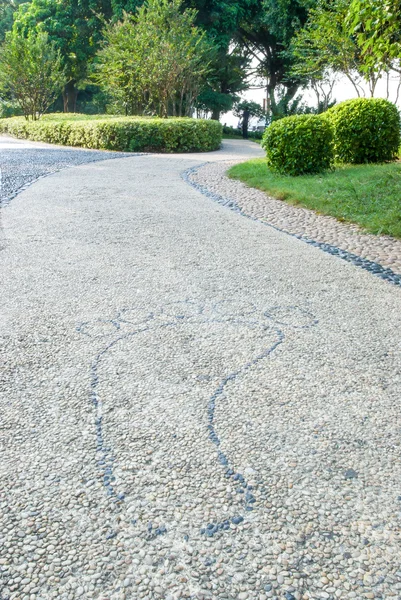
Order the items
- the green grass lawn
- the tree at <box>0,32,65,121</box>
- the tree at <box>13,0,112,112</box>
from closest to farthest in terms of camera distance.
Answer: the green grass lawn, the tree at <box>0,32,65,121</box>, the tree at <box>13,0,112,112</box>

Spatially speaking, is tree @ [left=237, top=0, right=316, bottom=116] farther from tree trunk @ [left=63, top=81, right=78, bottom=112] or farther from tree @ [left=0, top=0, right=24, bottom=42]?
tree @ [left=0, top=0, right=24, bottom=42]

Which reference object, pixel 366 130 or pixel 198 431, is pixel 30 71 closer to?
pixel 366 130

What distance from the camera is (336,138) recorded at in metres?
10.9

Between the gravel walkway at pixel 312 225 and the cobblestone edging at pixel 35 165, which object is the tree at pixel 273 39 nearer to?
the cobblestone edging at pixel 35 165

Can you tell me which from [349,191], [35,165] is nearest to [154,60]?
[35,165]

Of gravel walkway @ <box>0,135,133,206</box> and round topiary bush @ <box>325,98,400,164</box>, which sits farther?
round topiary bush @ <box>325,98,400,164</box>

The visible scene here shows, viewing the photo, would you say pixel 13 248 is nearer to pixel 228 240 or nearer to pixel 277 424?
pixel 228 240

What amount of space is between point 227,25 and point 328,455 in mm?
28227

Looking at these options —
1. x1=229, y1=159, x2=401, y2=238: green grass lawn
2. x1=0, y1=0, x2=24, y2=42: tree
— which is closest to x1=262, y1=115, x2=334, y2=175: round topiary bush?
x1=229, y1=159, x2=401, y2=238: green grass lawn

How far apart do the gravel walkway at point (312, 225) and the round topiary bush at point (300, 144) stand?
1.09m

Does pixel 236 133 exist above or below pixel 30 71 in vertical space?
below

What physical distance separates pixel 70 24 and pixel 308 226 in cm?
2923

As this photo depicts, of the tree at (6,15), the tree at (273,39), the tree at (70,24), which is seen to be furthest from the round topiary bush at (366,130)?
the tree at (6,15)

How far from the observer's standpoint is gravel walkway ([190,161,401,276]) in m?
5.21
